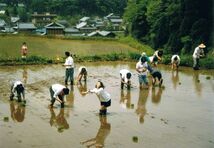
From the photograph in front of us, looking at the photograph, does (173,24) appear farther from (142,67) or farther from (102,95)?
(102,95)

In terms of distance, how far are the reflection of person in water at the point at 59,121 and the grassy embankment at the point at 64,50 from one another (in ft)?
39.5

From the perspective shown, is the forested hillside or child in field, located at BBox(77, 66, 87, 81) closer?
child in field, located at BBox(77, 66, 87, 81)

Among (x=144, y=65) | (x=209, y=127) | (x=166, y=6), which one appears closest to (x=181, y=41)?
(x=166, y=6)

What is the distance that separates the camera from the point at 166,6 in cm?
4697

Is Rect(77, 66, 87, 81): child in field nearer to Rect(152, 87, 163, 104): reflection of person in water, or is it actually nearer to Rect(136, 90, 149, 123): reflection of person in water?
Rect(136, 90, 149, 123): reflection of person in water

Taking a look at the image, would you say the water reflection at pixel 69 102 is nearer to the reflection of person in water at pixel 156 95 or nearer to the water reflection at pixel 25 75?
the water reflection at pixel 25 75

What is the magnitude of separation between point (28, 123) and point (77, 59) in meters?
14.4

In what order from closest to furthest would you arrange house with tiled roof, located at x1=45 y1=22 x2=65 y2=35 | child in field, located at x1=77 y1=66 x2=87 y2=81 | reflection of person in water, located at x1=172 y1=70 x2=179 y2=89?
child in field, located at x1=77 y1=66 x2=87 y2=81
reflection of person in water, located at x1=172 y1=70 x2=179 y2=89
house with tiled roof, located at x1=45 y1=22 x2=65 y2=35

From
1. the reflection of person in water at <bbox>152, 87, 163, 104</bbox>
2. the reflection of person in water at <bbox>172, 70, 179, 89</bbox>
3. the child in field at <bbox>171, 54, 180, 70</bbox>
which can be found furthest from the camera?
the child in field at <bbox>171, 54, 180, 70</bbox>

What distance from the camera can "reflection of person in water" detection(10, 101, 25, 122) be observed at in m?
15.3

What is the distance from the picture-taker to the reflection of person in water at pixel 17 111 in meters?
15.3

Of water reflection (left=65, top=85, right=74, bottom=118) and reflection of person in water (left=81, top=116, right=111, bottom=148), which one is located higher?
water reflection (left=65, top=85, right=74, bottom=118)

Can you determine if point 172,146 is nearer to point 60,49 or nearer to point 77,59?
point 77,59

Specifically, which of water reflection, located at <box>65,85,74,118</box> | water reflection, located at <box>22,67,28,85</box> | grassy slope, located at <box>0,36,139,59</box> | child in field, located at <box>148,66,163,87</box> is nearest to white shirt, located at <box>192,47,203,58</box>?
child in field, located at <box>148,66,163,87</box>
